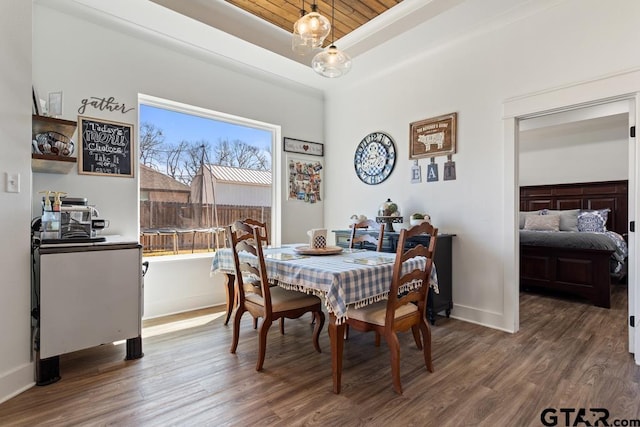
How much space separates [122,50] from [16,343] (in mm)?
2617

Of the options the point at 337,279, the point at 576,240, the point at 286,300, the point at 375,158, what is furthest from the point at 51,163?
the point at 576,240

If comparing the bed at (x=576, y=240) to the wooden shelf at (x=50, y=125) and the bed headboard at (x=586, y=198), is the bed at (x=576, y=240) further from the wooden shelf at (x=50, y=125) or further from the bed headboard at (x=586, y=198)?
the wooden shelf at (x=50, y=125)

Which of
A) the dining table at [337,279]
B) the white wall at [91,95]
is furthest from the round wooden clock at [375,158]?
the dining table at [337,279]

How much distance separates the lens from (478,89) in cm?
319

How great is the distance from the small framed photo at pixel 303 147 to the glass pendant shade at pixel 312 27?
216 cm

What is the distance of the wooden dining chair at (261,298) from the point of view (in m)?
2.18

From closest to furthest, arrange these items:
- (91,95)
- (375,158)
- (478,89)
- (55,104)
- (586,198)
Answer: (55,104), (91,95), (478,89), (375,158), (586,198)

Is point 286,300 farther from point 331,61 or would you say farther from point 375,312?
point 331,61

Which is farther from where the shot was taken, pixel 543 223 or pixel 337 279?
pixel 543 223

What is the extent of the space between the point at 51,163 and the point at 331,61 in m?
2.24

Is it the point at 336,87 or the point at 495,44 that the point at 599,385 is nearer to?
the point at 495,44

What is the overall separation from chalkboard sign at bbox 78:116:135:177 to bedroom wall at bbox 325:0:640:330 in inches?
105

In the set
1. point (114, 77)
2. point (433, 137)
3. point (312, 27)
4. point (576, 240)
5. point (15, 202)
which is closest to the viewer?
point (15, 202)

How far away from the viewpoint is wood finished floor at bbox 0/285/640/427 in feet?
5.58
